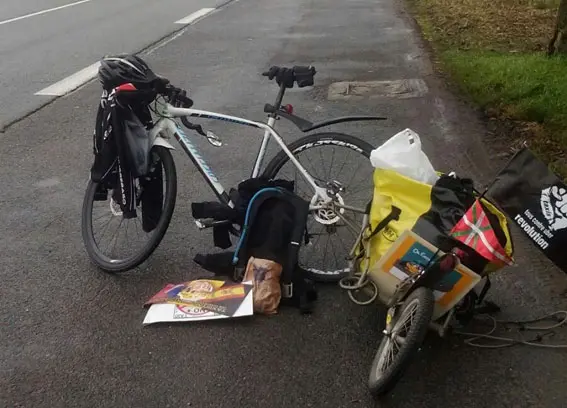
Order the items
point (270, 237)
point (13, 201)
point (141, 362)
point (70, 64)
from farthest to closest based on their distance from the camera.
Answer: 1. point (70, 64)
2. point (13, 201)
3. point (270, 237)
4. point (141, 362)

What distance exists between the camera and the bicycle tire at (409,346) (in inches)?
105

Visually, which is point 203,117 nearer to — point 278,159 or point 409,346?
point 278,159

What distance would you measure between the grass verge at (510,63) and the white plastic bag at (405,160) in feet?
7.33

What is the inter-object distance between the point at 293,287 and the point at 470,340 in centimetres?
101

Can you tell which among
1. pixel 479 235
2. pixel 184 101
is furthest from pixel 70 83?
pixel 479 235

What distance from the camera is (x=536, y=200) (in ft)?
9.96

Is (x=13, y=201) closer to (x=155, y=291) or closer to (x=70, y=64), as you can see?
(x=155, y=291)

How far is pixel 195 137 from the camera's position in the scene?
251 inches

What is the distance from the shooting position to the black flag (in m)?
2.98

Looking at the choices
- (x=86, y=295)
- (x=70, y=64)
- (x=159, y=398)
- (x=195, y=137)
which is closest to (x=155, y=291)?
(x=86, y=295)

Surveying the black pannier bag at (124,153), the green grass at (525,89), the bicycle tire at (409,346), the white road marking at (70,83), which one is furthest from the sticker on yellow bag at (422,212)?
the white road marking at (70,83)

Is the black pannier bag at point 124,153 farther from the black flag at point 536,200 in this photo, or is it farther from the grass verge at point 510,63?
the grass verge at point 510,63

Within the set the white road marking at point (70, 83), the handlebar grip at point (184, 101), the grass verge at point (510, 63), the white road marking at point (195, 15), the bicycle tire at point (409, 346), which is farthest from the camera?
the white road marking at point (195, 15)

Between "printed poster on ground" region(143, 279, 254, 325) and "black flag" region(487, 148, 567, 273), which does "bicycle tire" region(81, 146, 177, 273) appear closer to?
"printed poster on ground" region(143, 279, 254, 325)
